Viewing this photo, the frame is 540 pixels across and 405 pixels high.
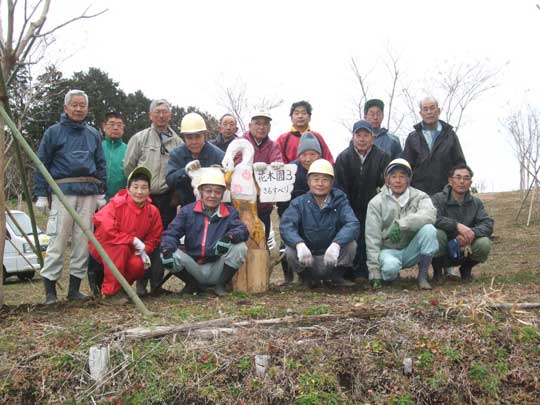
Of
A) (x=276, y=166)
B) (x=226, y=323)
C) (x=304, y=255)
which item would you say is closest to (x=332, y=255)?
(x=304, y=255)

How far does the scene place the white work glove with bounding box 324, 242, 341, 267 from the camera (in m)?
5.53

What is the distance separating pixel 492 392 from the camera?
3848 mm

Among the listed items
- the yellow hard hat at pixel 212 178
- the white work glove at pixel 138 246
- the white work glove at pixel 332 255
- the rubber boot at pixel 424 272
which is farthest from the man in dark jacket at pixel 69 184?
the rubber boot at pixel 424 272

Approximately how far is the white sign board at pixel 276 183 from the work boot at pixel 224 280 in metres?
0.95

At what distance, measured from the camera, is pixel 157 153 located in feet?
20.9

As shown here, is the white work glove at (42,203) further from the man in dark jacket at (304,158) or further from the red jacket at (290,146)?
the red jacket at (290,146)

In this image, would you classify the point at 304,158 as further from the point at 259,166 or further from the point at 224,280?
the point at 224,280

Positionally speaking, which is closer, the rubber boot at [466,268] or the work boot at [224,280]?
the work boot at [224,280]

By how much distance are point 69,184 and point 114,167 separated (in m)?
1.21

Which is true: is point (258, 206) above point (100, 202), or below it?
below

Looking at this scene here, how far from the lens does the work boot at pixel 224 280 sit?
5617 millimetres

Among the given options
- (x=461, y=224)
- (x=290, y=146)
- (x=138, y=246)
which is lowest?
(x=138, y=246)

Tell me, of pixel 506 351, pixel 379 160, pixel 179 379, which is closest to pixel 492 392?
pixel 506 351

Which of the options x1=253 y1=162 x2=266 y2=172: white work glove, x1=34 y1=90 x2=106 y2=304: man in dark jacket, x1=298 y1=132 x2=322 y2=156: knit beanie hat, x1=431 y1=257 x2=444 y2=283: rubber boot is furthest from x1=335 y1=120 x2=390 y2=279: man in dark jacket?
x1=34 y1=90 x2=106 y2=304: man in dark jacket
